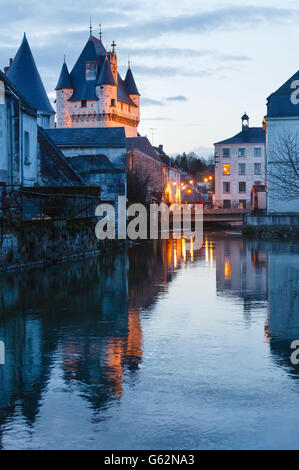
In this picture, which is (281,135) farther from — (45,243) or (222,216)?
(45,243)

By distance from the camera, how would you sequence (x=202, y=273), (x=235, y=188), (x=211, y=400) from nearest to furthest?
(x=211, y=400) → (x=202, y=273) → (x=235, y=188)

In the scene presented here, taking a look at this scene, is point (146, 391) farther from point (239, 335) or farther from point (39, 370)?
point (239, 335)

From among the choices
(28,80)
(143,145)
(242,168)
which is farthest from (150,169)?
(28,80)

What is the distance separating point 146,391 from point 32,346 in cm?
298

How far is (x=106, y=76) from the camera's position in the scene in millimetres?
104250

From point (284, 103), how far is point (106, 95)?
2006 inches

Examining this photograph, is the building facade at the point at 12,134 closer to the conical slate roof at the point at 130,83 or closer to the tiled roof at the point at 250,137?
the tiled roof at the point at 250,137

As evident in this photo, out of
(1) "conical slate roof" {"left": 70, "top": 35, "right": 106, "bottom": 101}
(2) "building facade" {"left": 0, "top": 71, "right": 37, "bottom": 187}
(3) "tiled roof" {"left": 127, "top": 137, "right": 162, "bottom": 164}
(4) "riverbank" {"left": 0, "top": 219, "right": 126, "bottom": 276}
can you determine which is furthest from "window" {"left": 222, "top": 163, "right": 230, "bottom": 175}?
(2) "building facade" {"left": 0, "top": 71, "right": 37, "bottom": 187}

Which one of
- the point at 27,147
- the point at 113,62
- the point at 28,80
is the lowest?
the point at 27,147

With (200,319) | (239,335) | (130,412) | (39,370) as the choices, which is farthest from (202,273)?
(130,412)

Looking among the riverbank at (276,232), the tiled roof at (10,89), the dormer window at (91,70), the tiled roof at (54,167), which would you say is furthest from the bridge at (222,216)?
the tiled roof at (10,89)

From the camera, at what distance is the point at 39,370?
8.22 metres

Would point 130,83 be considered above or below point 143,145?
above

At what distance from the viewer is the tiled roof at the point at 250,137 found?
→ 97.5 m
